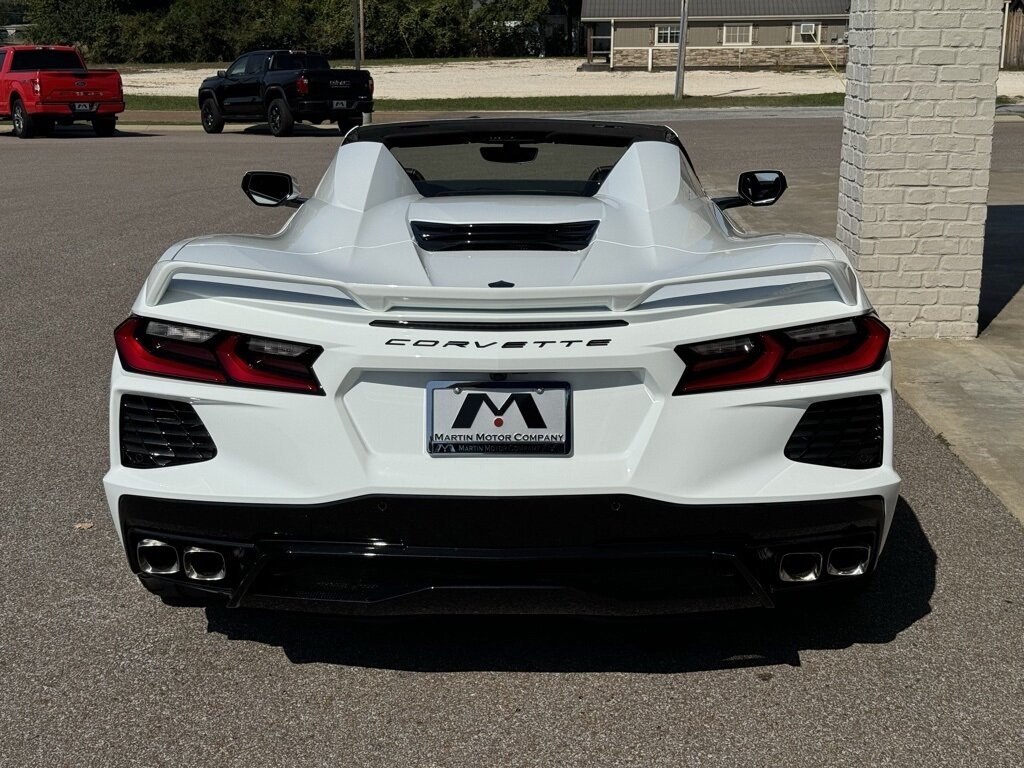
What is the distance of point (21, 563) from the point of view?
14.7 feet

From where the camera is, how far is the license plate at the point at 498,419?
10.6 feet

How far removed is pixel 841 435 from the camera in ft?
11.1

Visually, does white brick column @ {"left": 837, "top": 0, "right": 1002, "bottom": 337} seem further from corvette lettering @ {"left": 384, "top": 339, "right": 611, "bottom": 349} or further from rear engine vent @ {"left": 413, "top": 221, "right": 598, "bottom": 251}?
corvette lettering @ {"left": 384, "top": 339, "right": 611, "bottom": 349}

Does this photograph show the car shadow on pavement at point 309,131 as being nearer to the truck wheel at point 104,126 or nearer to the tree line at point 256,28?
the truck wheel at point 104,126

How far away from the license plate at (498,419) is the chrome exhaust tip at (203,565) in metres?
0.63

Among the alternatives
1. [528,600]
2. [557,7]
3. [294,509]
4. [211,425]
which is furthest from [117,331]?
[557,7]

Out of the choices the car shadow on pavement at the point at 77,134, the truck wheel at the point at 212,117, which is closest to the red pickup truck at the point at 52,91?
the car shadow on pavement at the point at 77,134

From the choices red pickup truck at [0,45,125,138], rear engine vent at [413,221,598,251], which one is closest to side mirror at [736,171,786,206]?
rear engine vent at [413,221,598,251]

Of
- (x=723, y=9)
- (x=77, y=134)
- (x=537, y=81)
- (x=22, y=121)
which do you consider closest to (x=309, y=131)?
(x=77, y=134)

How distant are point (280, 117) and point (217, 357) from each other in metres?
25.5

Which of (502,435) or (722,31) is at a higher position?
(502,435)

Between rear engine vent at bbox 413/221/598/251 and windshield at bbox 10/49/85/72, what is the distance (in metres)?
26.8

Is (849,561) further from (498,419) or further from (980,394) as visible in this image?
(980,394)

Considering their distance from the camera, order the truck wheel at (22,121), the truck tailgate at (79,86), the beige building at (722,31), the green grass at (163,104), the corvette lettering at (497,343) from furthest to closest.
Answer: the beige building at (722,31)
the green grass at (163,104)
the truck wheel at (22,121)
the truck tailgate at (79,86)
the corvette lettering at (497,343)
